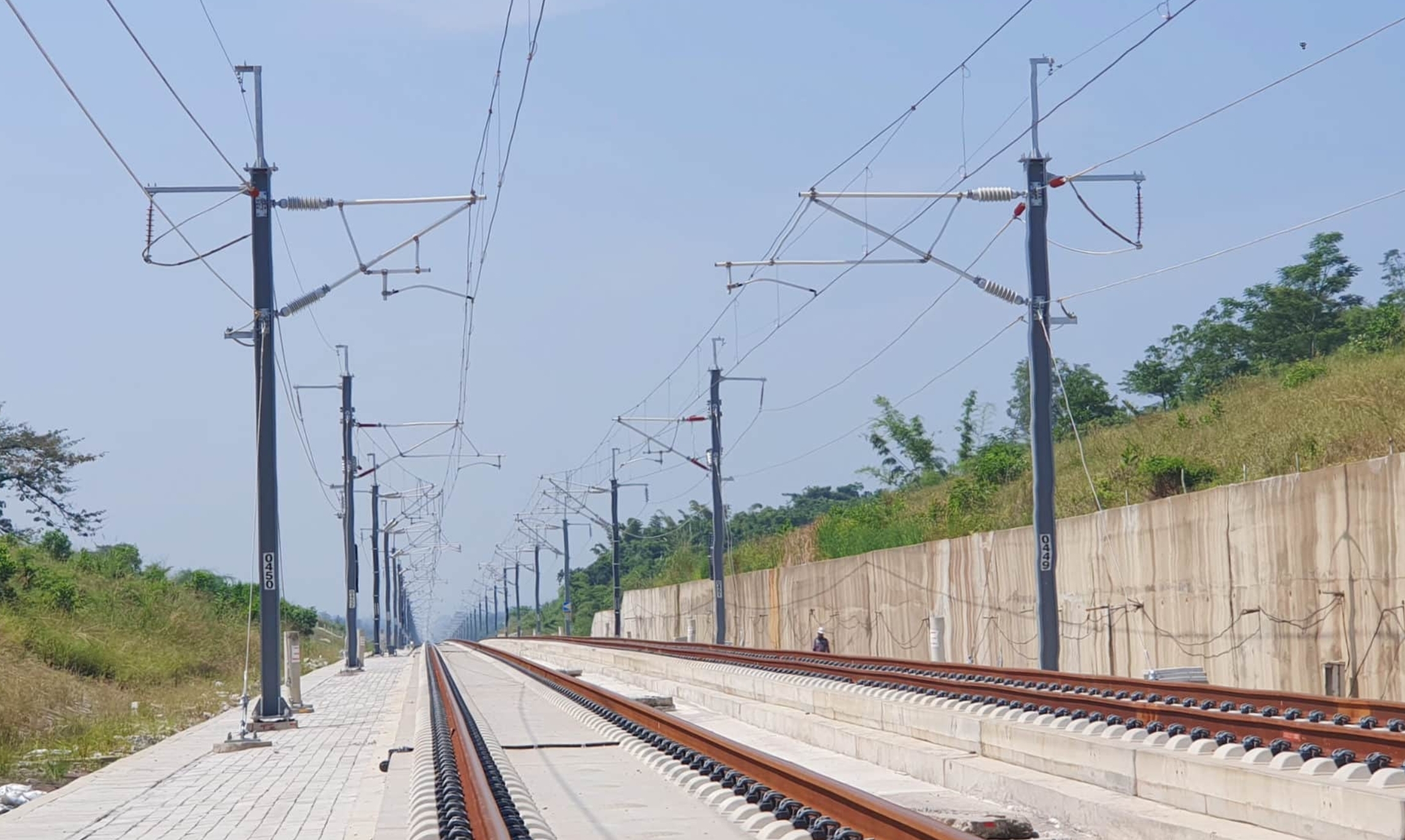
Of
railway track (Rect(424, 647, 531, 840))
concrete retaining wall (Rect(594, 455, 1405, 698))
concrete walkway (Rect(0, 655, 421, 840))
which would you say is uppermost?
concrete retaining wall (Rect(594, 455, 1405, 698))

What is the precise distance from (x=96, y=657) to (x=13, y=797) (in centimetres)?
2025

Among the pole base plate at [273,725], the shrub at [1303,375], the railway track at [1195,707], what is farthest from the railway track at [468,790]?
the shrub at [1303,375]

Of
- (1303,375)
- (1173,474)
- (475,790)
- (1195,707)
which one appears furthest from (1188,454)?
(475,790)

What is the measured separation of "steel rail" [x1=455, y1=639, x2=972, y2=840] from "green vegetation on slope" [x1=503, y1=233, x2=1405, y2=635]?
928 centimetres

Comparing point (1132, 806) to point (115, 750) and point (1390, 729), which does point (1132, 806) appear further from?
point (115, 750)

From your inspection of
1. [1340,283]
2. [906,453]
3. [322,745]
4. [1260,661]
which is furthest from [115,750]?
[906,453]

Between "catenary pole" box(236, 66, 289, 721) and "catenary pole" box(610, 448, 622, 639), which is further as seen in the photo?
"catenary pole" box(610, 448, 622, 639)

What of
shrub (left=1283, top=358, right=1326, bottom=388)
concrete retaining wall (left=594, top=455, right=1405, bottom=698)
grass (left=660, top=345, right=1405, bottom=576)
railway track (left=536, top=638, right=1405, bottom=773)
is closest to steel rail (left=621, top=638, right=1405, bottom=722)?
railway track (left=536, top=638, right=1405, bottom=773)

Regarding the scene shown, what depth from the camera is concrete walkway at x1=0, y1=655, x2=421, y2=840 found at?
34.2 ft

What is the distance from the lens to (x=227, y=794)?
41.8 ft

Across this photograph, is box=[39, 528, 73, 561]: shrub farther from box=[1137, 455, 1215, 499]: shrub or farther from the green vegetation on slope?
box=[1137, 455, 1215, 499]: shrub

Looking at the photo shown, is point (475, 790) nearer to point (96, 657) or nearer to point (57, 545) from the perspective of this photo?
point (96, 657)

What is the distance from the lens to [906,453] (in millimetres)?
83125

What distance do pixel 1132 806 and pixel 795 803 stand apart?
209cm
